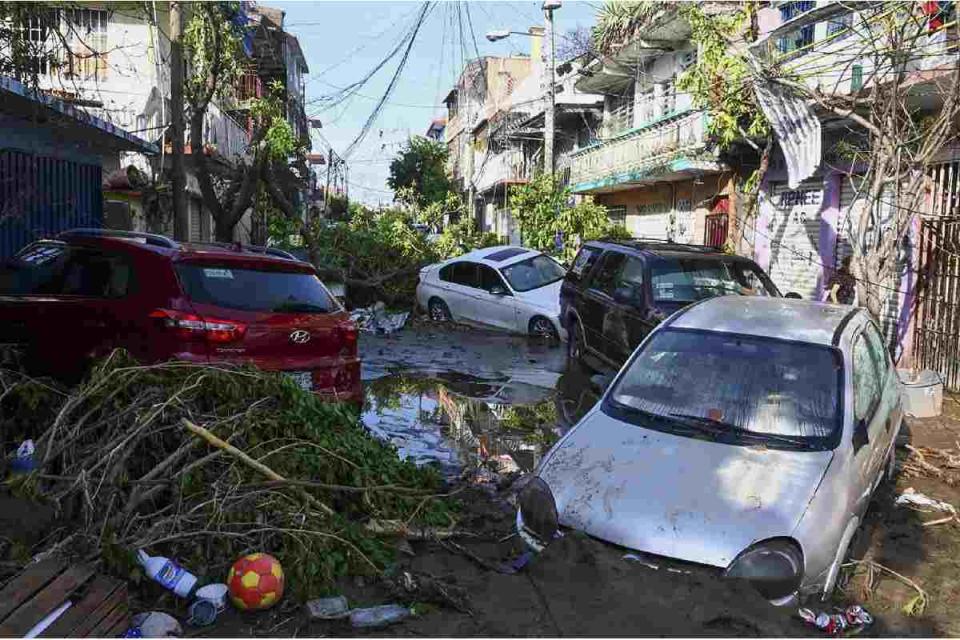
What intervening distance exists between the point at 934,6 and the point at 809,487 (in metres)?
8.05

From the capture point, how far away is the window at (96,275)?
6273 millimetres

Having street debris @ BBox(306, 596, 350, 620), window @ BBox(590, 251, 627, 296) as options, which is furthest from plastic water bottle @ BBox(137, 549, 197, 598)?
window @ BBox(590, 251, 627, 296)

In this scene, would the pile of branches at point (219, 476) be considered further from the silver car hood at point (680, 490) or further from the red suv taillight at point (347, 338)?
the silver car hood at point (680, 490)

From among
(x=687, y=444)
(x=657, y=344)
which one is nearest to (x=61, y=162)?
(x=657, y=344)

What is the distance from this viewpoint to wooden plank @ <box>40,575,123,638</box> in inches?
131

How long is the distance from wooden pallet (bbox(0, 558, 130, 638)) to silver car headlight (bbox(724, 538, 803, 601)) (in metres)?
2.88

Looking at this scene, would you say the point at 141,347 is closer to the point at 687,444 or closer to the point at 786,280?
the point at 687,444

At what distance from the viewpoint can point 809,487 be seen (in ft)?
14.0

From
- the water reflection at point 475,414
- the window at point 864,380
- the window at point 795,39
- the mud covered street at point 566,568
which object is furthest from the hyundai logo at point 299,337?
the window at point 795,39

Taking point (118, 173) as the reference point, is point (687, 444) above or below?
below

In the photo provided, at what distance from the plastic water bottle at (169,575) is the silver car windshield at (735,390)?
282 centimetres

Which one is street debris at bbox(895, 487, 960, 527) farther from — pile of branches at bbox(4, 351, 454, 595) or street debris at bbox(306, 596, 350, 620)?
street debris at bbox(306, 596, 350, 620)

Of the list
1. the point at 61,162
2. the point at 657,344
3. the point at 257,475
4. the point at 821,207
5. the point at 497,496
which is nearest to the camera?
the point at 257,475

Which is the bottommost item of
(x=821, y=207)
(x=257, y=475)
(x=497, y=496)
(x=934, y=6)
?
(x=497, y=496)
